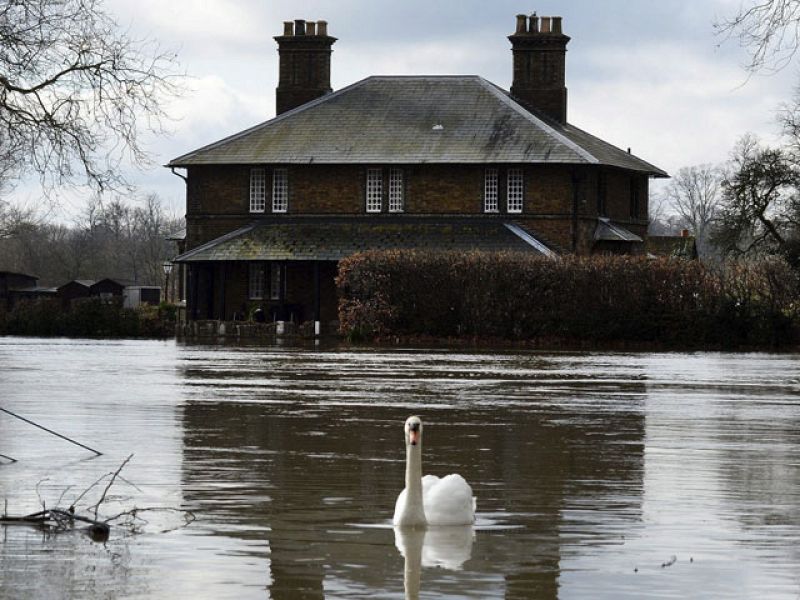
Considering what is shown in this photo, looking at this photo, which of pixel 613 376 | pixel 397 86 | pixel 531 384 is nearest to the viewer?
pixel 531 384

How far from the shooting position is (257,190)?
68750mm

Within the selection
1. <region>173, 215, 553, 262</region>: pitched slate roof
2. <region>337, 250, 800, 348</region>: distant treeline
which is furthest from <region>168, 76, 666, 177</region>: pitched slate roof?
<region>337, 250, 800, 348</region>: distant treeline

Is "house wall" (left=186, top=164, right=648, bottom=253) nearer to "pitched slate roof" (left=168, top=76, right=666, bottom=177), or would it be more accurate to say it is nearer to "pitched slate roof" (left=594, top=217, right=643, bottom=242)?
"pitched slate roof" (left=594, top=217, right=643, bottom=242)

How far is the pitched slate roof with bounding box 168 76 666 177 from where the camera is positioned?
65438 mm

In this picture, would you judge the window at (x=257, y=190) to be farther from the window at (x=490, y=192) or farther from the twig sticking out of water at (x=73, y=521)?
the twig sticking out of water at (x=73, y=521)

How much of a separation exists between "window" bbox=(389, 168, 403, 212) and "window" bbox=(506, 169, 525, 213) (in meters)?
Result: 4.12

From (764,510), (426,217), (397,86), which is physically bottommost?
(764,510)

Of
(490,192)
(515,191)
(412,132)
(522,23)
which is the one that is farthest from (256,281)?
(522,23)

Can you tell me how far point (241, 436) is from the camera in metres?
19.8

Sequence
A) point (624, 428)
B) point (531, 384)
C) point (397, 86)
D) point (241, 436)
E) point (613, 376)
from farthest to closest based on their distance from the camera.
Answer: point (397, 86) < point (613, 376) < point (531, 384) < point (624, 428) < point (241, 436)

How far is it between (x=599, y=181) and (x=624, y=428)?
47.7 metres

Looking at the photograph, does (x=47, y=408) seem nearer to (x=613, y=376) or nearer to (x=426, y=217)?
(x=613, y=376)

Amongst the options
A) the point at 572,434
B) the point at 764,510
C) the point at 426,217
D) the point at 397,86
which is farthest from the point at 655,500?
the point at 397,86

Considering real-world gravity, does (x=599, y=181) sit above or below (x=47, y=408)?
above
